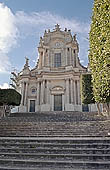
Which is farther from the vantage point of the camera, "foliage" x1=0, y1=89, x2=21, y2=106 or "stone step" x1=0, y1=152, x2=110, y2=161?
"foliage" x1=0, y1=89, x2=21, y2=106

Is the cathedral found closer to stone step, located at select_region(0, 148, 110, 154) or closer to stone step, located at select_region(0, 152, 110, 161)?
stone step, located at select_region(0, 148, 110, 154)

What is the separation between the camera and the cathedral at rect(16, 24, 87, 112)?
21641 millimetres

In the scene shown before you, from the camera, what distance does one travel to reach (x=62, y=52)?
25.3 meters

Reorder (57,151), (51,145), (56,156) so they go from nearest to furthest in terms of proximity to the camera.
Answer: (56,156) → (57,151) → (51,145)

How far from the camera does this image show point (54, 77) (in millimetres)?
22656

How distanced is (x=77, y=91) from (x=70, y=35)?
417 inches

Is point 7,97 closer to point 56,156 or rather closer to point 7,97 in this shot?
point 7,97

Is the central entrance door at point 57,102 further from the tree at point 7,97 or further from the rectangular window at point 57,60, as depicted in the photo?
the tree at point 7,97

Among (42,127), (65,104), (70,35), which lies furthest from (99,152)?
(70,35)

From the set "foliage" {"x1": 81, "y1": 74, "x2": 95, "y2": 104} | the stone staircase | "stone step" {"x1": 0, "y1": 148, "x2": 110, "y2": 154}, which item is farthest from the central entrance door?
"stone step" {"x1": 0, "y1": 148, "x2": 110, "y2": 154}

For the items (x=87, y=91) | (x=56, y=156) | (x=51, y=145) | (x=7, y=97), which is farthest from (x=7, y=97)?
(x=56, y=156)

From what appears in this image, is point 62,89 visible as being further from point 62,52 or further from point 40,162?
point 40,162

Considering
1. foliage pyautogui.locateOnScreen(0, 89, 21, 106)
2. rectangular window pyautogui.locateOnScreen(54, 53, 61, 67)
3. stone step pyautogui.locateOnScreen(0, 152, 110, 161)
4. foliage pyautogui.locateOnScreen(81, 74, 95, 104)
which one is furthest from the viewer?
rectangular window pyautogui.locateOnScreen(54, 53, 61, 67)

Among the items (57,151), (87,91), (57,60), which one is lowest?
(57,151)
